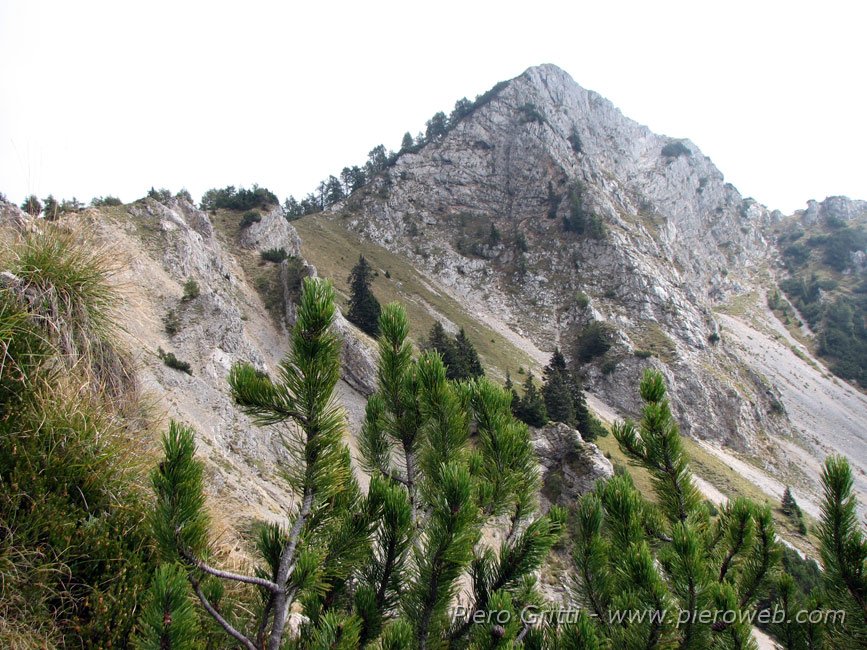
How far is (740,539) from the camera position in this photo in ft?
11.9

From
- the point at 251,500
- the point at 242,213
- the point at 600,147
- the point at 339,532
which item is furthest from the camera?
the point at 600,147

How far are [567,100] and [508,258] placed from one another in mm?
60425

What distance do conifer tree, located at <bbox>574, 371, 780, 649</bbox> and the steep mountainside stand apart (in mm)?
56648

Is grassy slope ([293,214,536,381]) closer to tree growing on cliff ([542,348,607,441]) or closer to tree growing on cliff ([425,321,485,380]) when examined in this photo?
tree growing on cliff ([425,321,485,380])

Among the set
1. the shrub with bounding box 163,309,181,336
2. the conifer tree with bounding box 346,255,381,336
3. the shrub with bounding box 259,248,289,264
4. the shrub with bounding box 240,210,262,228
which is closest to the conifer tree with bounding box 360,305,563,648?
the shrub with bounding box 163,309,181,336

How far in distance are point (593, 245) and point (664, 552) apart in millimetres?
81825

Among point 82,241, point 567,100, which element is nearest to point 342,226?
point 567,100

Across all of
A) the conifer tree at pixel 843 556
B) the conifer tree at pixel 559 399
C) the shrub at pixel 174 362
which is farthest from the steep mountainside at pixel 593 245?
the conifer tree at pixel 843 556

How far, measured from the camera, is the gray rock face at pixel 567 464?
24594 mm

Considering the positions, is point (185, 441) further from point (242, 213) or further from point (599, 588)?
point (242, 213)

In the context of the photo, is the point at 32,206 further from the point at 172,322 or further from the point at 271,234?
the point at 271,234

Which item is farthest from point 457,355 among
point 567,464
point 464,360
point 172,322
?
point 172,322

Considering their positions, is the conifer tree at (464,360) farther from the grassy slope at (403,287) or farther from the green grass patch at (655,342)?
the green grass patch at (655,342)

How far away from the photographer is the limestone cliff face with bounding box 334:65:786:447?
62.4 meters
